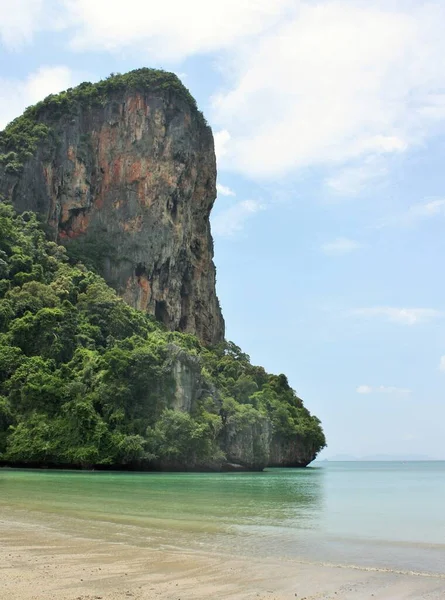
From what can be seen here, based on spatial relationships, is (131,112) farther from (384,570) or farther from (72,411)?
(384,570)

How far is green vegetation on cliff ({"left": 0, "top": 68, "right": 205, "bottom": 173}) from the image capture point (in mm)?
66375

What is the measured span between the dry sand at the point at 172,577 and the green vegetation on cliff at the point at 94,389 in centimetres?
2976

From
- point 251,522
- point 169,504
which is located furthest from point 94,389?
point 251,522

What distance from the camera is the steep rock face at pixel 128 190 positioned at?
223 ft

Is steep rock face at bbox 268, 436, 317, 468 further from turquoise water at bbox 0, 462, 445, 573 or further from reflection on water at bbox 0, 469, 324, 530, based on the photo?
turquoise water at bbox 0, 462, 445, 573

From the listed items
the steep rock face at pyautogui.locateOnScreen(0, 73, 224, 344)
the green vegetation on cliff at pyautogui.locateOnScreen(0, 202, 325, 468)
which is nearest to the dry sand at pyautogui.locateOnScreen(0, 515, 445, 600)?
the green vegetation on cliff at pyautogui.locateOnScreen(0, 202, 325, 468)

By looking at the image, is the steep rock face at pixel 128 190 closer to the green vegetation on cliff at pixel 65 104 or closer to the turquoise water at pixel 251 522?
the green vegetation on cliff at pixel 65 104

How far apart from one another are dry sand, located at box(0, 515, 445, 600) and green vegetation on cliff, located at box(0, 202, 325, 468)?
97.6 ft

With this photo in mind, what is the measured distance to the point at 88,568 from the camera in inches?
309

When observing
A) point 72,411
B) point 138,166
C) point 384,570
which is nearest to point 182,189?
point 138,166

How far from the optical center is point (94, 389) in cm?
4106

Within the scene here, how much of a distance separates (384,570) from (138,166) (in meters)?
68.0

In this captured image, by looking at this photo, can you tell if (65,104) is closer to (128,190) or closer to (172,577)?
Result: (128,190)

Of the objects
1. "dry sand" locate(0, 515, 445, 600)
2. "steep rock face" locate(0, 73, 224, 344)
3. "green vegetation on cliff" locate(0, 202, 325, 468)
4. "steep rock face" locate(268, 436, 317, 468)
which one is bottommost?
"steep rock face" locate(268, 436, 317, 468)
